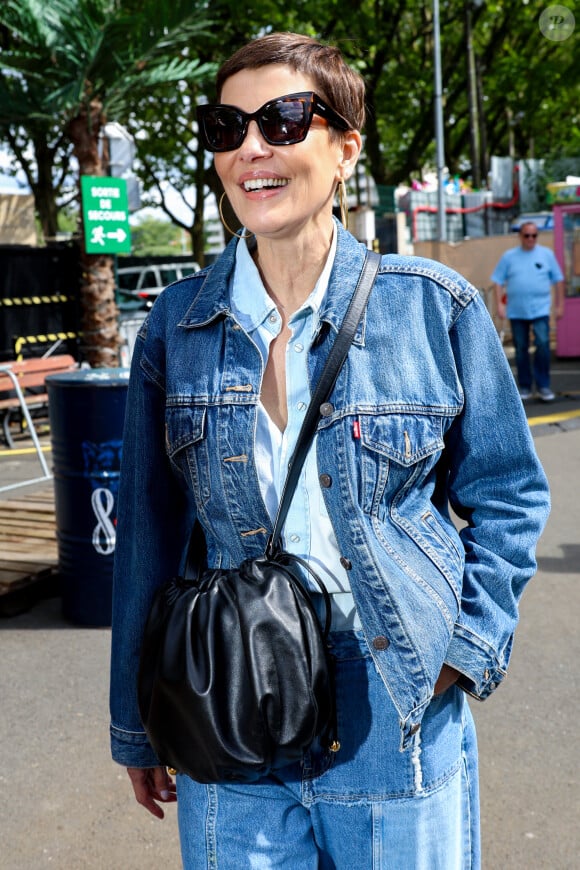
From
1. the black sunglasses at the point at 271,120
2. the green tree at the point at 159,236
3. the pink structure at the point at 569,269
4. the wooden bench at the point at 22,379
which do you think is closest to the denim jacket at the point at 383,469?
the black sunglasses at the point at 271,120

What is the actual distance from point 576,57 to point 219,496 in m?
30.0

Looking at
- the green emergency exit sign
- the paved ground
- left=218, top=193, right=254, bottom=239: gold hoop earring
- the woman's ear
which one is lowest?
the paved ground

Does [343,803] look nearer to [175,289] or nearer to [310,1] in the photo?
[175,289]

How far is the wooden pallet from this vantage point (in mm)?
5531

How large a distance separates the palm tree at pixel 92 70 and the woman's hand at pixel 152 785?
10652 millimetres

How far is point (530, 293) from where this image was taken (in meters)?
12.1

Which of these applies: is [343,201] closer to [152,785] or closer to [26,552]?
[152,785]

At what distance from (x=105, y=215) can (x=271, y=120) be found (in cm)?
1128

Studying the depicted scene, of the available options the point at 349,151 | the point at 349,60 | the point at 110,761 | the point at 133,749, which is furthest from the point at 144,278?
the point at 133,749

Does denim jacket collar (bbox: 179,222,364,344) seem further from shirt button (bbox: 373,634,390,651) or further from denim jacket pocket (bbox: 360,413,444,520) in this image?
shirt button (bbox: 373,634,390,651)

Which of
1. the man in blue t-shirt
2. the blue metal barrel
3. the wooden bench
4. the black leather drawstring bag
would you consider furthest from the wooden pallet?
the man in blue t-shirt

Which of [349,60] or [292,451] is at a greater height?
[349,60]

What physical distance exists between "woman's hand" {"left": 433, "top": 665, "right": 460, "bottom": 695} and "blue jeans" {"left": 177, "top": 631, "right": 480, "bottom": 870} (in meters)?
0.04

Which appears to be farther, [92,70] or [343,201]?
[92,70]
